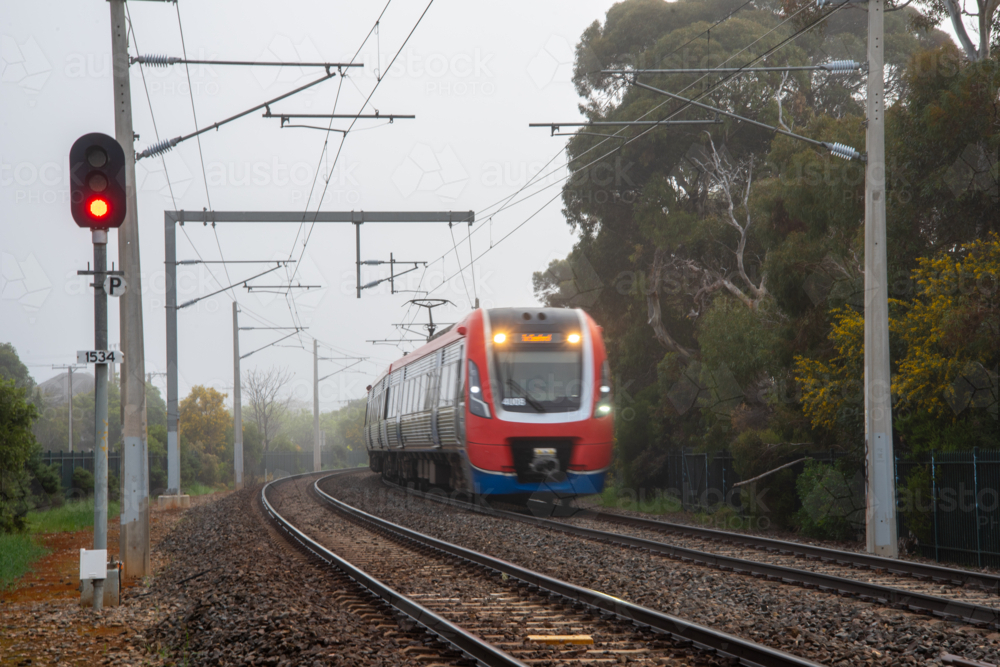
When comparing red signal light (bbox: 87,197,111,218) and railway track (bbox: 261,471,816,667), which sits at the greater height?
red signal light (bbox: 87,197,111,218)

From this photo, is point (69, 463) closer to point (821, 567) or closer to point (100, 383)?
point (100, 383)

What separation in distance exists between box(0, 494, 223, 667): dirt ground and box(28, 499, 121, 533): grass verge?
262 inches

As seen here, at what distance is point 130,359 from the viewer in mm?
12680

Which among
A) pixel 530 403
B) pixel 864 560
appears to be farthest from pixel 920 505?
pixel 530 403

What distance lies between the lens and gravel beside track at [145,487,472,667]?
721 centimetres

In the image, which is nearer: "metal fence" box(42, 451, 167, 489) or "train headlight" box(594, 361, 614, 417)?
"train headlight" box(594, 361, 614, 417)

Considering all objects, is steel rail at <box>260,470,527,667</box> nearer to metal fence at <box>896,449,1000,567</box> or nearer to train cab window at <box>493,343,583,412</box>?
train cab window at <box>493,343,583,412</box>

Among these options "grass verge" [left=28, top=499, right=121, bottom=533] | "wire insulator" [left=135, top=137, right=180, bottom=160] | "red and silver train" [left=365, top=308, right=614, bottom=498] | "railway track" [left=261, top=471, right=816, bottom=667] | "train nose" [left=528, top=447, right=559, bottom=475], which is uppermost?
"wire insulator" [left=135, top=137, right=180, bottom=160]

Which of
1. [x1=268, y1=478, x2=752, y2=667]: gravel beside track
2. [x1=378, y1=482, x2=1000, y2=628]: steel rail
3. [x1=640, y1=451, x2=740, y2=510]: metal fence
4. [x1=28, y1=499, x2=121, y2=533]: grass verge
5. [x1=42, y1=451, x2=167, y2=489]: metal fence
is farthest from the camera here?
[x1=42, y1=451, x2=167, y2=489]: metal fence

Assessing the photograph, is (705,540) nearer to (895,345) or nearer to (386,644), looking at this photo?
(895,345)

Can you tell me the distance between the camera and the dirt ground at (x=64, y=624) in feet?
25.3

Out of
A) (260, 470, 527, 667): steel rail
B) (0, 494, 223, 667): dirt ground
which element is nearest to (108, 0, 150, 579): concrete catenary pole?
(0, 494, 223, 667): dirt ground

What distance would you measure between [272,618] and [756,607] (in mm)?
4404

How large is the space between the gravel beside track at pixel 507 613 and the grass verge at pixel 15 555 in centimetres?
423
